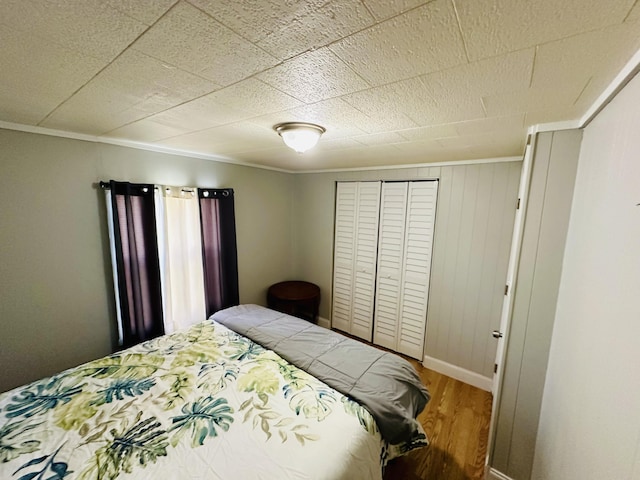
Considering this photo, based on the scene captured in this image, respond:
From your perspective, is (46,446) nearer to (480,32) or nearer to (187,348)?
(187,348)

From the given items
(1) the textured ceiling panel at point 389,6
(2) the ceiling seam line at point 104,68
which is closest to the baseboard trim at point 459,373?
(1) the textured ceiling panel at point 389,6

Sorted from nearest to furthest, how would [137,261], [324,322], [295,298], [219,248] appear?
[137,261] < [219,248] < [295,298] < [324,322]

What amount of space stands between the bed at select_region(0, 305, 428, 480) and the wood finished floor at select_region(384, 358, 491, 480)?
1.20 feet

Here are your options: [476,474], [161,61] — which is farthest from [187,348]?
[476,474]

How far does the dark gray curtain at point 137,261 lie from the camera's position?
203 cm

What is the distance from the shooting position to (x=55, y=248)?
181 centimetres

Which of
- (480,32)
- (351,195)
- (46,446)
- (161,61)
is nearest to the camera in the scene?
(480,32)

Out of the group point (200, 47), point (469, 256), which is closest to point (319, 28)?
point (200, 47)

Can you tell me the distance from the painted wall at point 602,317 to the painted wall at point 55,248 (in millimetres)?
2822

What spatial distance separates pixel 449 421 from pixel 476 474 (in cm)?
42

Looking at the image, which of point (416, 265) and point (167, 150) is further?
point (416, 265)

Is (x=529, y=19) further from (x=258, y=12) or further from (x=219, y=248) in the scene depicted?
(x=219, y=248)

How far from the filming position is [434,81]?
3.09ft

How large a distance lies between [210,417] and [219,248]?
1.74 m
